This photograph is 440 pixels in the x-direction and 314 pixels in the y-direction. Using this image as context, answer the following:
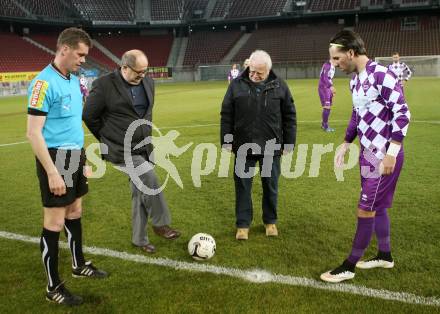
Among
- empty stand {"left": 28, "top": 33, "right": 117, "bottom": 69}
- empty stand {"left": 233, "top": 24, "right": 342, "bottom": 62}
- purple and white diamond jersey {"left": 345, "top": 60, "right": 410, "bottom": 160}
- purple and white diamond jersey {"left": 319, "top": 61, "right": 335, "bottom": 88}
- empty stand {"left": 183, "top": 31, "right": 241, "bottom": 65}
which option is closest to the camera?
purple and white diamond jersey {"left": 345, "top": 60, "right": 410, "bottom": 160}

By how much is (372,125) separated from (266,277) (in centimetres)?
178

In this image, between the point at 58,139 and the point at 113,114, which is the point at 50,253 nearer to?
the point at 58,139

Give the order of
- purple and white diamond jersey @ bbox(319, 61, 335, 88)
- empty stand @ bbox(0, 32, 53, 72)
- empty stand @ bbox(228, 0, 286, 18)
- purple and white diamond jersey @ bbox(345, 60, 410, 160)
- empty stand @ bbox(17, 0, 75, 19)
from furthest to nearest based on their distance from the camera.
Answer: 1. empty stand @ bbox(228, 0, 286, 18)
2. empty stand @ bbox(17, 0, 75, 19)
3. empty stand @ bbox(0, 32, 53, 72)
4. purple and white diamond jersey @ bbox(319, 61, 335, 88)
5. purple and white diamond jersey @ bbox(345, 60, 410, 160)

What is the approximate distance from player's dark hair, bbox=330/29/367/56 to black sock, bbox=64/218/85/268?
3020 millimetres

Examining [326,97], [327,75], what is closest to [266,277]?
[326,97]

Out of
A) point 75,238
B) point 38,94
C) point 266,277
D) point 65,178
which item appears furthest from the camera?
point 75,238

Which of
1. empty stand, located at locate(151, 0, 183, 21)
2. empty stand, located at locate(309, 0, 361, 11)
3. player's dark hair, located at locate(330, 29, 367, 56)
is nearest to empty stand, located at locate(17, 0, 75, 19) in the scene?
empty stand, located at locate(151, 0, 183, 21)

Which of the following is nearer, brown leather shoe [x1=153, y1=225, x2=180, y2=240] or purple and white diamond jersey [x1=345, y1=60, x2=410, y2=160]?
purple and white diamond jersey [x1=345, y1=60, x2=410, y2=160]

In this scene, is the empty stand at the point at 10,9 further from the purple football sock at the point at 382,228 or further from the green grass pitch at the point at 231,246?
the purple football sock at the point at 382,228

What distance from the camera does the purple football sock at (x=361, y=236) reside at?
4.07 m

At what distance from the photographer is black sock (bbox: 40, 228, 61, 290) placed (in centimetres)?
382

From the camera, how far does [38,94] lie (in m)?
3.40

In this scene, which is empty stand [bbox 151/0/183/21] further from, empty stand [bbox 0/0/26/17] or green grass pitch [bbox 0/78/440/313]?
green grass pitch [bbox 0/78/440/313]

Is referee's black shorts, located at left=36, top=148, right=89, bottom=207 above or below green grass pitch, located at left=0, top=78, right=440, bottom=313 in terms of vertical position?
above
